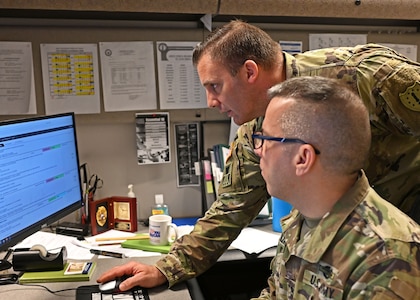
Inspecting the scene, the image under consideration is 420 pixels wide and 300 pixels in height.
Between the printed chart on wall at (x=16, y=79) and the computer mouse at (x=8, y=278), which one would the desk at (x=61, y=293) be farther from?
the printed chart on wall at (x=16, y=79)

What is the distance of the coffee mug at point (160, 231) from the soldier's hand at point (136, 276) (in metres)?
0.26

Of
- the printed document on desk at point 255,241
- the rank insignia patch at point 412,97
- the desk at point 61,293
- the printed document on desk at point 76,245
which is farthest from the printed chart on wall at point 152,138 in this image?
the rank insignia patch at point 412,97

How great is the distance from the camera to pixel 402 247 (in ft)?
2.71

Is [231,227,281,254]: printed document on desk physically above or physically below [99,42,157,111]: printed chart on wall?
below

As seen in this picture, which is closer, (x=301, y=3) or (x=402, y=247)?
(x=402, y=247)

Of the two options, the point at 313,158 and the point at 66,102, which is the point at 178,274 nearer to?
the point at 313,158

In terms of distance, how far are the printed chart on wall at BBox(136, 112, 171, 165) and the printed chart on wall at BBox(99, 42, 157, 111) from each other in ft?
0.16

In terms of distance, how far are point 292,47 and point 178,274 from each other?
1.08 m

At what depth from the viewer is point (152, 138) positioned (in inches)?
72.6

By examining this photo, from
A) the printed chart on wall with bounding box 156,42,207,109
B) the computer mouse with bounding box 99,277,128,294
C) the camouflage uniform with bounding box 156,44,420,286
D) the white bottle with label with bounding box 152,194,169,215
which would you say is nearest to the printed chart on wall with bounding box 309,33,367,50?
the printed chart on wall with bounding box 156,42,207,109

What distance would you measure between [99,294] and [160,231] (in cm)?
38

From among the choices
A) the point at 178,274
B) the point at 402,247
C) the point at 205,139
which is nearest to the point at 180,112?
the point at 205,139

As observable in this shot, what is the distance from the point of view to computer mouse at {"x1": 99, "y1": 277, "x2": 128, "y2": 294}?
3.88ft

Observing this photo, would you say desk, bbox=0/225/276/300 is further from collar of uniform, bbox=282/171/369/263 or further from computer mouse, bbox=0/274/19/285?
collar of uniform, bbox=282/171/369/263
